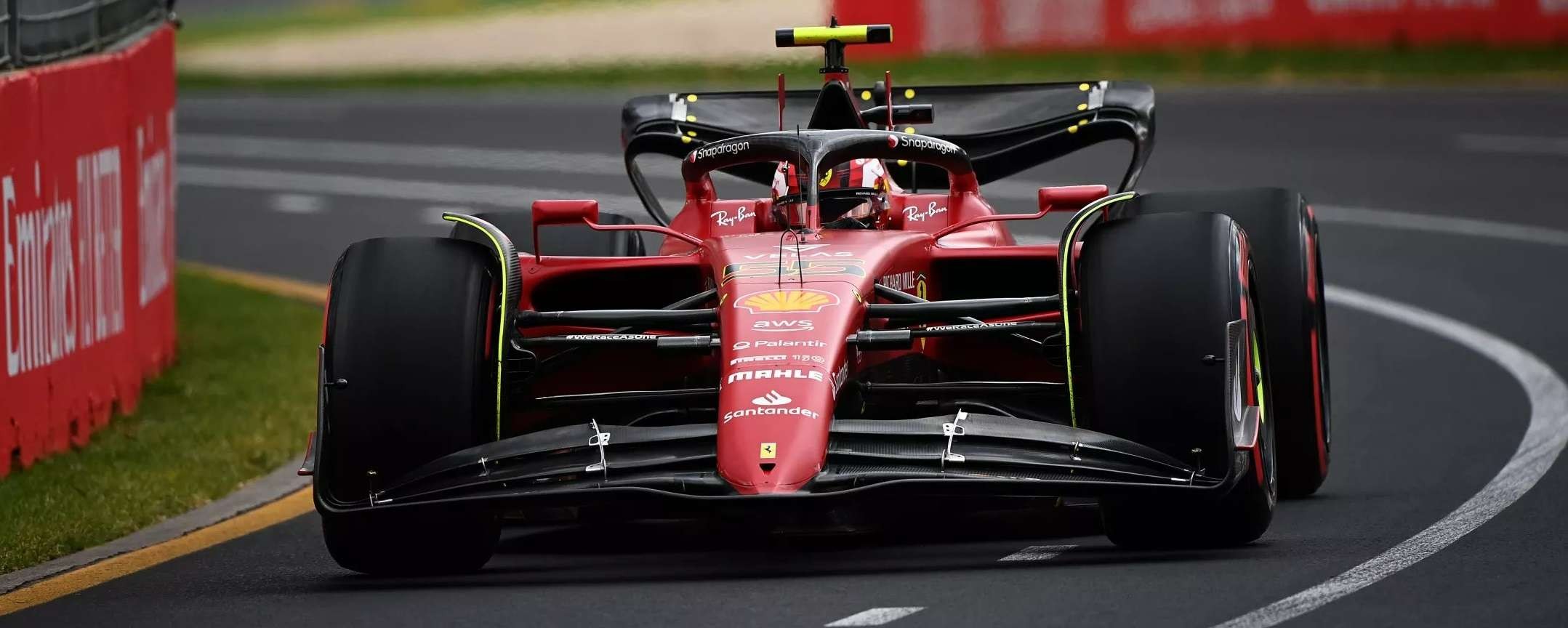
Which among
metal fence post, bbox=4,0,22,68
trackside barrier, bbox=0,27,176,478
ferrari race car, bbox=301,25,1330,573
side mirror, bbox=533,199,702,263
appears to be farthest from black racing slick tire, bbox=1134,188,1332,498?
metal fence post, bbox=4,0,22,68

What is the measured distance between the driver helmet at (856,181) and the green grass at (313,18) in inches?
1350

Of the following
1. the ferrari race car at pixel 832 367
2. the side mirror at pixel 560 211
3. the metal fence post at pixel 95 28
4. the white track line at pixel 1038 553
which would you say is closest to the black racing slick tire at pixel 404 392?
the ferrari race car at pixel 832 367

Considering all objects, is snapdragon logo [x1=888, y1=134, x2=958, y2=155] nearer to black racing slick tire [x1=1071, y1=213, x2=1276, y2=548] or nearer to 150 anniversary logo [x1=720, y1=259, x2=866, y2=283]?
150 anniversary logo [x1=720, y1=259, x2=866, y2=283]

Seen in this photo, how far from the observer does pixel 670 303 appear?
30.5 ft

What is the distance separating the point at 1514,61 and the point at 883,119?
61.5 feet

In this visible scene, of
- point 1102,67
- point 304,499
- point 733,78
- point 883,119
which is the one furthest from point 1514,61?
point 304,499

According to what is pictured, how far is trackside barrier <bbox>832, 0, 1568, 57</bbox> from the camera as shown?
92.1ft

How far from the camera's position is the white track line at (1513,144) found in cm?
2286

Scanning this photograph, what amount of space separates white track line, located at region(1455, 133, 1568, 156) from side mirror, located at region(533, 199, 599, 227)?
15.8m

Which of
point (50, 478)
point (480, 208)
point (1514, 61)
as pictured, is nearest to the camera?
point (50, 478)

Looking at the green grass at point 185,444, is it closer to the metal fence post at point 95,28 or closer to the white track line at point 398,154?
the metal fence post at point 95,28

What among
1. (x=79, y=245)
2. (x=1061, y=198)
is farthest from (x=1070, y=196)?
(x=79, y=245)

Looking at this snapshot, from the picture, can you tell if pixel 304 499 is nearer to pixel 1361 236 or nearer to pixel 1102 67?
pixel 1361 236

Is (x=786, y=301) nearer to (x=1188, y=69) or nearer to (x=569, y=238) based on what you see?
(x=569, y=238)
